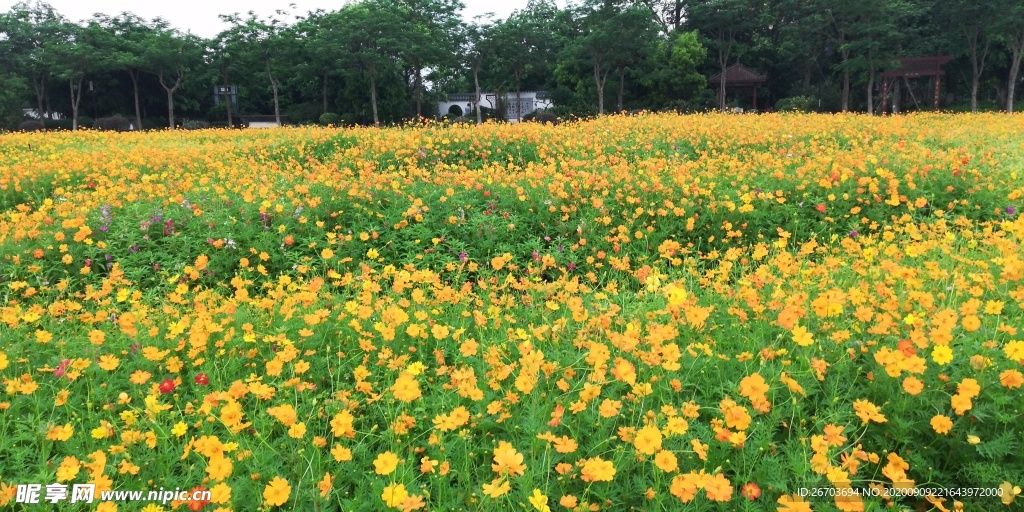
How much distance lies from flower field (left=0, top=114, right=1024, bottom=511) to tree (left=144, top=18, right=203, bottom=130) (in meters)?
23.4

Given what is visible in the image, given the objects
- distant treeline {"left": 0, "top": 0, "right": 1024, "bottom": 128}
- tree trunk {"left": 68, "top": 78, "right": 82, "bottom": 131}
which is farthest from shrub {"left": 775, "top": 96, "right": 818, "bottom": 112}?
tree trunk {"left": 68, "top": 78, "right": 82, "bottom": 131}

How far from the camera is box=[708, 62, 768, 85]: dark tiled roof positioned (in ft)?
87.5

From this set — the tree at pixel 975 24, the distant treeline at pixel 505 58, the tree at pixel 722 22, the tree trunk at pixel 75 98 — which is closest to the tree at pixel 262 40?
the distant treeline at pixel 505 58

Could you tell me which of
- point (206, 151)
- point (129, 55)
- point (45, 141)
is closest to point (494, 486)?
point (206, 151)

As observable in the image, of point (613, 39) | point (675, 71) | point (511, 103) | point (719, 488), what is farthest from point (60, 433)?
point (511, 103)

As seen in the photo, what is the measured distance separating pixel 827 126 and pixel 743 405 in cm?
906

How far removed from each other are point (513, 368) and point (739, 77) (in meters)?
27.9

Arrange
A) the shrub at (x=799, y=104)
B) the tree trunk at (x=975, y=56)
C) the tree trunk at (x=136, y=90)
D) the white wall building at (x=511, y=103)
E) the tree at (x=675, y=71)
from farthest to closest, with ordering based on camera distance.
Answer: the white wall building at (x=511, y=103)
the tree at (x=675, y=71)
the tree trunk at (x=136, y=90)
the shrub at (x=799, y=104)
the tree trunk at (x=975, y=56)

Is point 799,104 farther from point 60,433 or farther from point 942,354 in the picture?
point 60,433

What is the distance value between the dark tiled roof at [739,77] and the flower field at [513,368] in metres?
24.4

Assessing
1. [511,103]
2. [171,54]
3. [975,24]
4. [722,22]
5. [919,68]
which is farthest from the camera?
[511,103]

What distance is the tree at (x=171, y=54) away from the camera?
77.9ft

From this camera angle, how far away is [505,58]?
27.1 metres

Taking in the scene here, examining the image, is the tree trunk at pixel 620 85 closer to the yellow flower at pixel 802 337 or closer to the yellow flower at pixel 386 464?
the yellow flower at pixel 802 337
